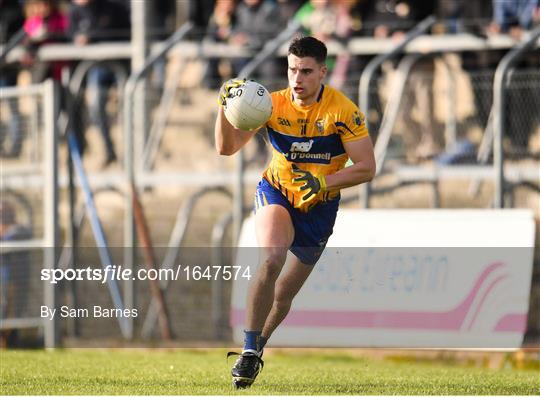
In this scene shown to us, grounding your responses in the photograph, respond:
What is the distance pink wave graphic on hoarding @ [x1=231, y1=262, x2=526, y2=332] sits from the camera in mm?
12258

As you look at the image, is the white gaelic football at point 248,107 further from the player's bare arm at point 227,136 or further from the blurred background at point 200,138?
the blurred background at point 200,138

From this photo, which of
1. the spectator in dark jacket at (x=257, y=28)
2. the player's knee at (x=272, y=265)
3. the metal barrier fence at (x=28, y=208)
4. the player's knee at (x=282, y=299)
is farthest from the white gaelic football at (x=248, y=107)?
the metal barrier fence at (x=28, y=208)

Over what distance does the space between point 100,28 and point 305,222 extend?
24.7 ft

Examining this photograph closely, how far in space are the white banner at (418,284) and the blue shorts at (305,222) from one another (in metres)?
2.81

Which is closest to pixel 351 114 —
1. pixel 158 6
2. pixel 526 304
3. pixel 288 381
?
pixel 288 381

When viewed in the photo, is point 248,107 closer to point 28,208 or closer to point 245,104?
point 245,104

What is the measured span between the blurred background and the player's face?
3733 millimetres

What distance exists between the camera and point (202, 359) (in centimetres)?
1255

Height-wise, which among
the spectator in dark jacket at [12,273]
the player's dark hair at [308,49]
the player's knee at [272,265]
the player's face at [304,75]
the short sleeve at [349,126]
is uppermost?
the player's dark hair at [308,49]

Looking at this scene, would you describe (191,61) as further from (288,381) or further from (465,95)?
(288,381)

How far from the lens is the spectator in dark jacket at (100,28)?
1561 cm

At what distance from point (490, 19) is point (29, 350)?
18.7 feet

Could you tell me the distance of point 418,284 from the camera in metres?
12.5

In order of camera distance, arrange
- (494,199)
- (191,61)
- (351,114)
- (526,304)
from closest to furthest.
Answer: (351,114) < (526,304) < (494,199) < (191,61)
